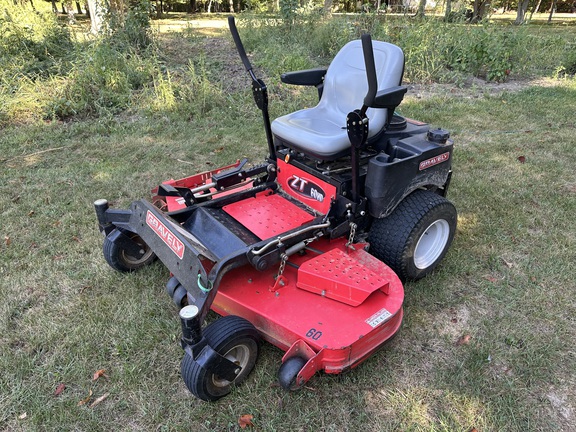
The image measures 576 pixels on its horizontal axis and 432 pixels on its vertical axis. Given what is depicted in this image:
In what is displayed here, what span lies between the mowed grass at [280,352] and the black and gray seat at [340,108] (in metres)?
1.03

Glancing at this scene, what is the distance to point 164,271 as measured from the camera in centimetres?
272

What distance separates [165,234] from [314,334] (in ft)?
2.87

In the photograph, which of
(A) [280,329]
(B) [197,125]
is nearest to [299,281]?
(A) [280,329]

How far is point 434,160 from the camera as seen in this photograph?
261cm

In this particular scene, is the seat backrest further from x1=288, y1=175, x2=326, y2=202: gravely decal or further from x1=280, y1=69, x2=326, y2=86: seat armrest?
x1=288, y1=175, x2=326, y2=202: gravely decal

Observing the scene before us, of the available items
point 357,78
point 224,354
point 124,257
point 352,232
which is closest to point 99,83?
point 124,257

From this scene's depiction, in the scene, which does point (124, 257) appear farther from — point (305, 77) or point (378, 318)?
point (305, 77)

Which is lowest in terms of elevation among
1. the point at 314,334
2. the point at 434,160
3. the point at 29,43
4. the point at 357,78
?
the point at 314,334

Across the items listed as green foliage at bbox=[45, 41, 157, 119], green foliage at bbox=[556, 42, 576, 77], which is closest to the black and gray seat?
green foliage at bbox=[45, 41, 157, 119]

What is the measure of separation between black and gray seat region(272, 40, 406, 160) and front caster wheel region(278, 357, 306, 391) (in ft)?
3.87

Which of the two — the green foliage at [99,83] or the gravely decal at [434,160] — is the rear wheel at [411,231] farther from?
the green foliage at [99,83]

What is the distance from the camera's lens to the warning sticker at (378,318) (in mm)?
1979

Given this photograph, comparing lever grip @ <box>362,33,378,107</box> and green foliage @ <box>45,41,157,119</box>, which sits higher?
lever grip @ <box>362,33,378,107</box>

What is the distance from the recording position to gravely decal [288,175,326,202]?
2.67 metres
